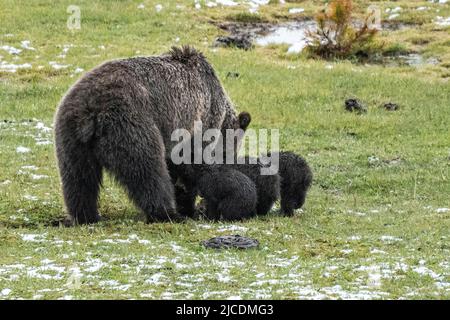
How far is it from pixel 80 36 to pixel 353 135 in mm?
10516

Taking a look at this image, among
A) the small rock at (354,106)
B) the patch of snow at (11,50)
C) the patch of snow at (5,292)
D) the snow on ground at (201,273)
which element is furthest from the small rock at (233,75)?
the patch of snow at (5,292)

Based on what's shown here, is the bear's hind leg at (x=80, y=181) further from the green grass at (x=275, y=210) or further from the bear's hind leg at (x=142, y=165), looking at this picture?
the green grass at (x=275, y=210)

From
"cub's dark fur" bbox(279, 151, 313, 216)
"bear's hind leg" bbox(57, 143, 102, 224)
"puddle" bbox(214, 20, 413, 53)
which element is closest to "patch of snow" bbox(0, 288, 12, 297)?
"bear's hind leg" bbox(57, 143, 102, 224)

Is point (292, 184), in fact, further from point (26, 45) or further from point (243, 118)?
point (26, 45)

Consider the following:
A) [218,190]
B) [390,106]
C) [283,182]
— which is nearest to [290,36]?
[390,106]

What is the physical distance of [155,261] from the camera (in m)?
9.14

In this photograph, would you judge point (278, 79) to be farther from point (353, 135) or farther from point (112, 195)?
point (112, 195)

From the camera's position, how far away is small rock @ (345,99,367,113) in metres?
19.5

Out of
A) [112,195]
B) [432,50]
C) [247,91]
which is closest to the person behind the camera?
[112,195]

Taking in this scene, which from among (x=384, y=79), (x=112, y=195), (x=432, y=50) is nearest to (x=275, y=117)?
(x=384, y=79)

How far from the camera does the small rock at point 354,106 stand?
64.1 feet

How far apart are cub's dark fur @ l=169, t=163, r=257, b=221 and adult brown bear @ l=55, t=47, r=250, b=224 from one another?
0.55 meters

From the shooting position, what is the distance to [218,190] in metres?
11.8

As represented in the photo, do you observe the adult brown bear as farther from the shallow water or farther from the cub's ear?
the shallow water
